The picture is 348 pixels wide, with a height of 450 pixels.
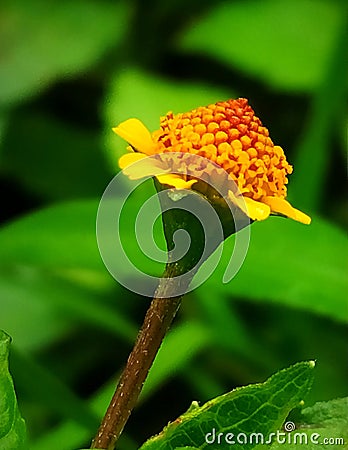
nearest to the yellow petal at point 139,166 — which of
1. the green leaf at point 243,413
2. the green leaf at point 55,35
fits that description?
the green leaf at point 243,413

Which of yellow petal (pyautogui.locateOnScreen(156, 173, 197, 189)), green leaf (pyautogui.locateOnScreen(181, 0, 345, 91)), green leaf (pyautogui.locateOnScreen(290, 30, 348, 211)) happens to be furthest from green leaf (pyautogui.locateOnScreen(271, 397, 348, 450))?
green leaf (pyautogui.locateOnScreen(181, 0, 345, 91))

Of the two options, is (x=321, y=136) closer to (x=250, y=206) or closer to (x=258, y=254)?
(x=258, y=254)

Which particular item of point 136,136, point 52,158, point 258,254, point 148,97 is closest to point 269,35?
point 148,97

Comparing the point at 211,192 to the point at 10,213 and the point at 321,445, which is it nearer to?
the point at 321,445

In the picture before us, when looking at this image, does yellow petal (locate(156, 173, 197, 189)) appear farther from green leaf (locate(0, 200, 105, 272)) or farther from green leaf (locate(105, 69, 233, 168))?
green leaf (locate(105, 69, 233, 168))

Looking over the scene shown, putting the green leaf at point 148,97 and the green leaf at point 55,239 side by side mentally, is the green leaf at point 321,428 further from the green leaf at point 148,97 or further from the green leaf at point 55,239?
the green leaf at point 148,97

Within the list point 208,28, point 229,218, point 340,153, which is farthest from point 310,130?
point 229,218
